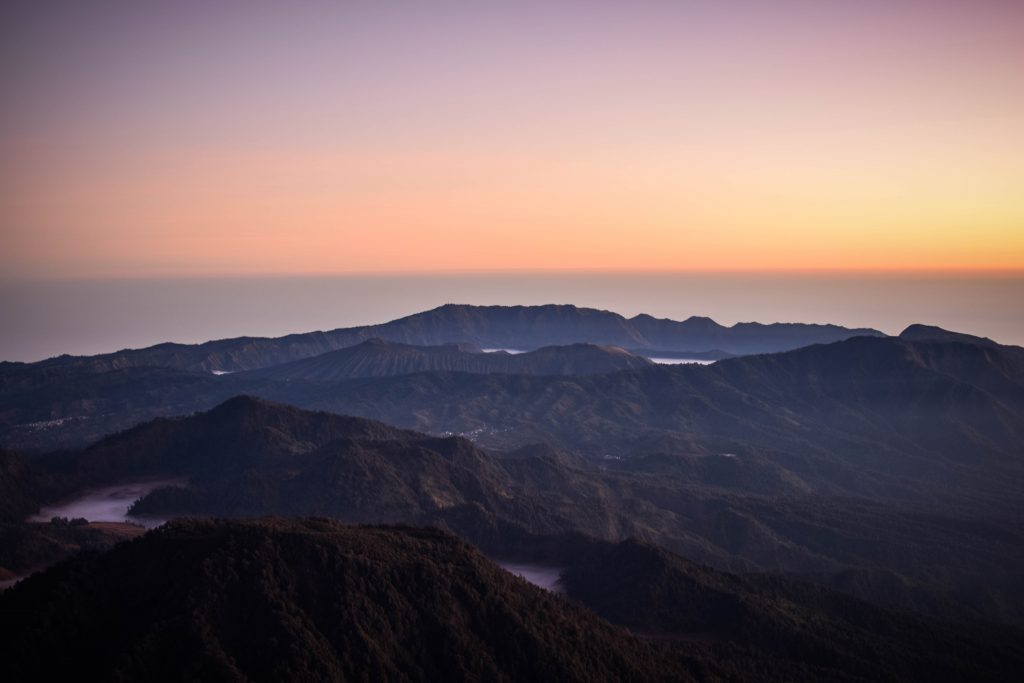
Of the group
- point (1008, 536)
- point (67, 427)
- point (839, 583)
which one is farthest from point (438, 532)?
point (67, 427)

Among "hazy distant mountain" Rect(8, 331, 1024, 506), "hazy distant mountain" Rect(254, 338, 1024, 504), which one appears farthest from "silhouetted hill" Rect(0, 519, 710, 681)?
"hazy distant mountain" Rect(254, 338, 1024, 504)

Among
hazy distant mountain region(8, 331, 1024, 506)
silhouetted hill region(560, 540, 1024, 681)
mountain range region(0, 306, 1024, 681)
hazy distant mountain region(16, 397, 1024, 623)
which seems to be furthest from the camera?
hazy distant mountain region(8, 331, 1024, 506)

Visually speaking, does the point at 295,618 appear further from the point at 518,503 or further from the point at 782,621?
the point at 518,503

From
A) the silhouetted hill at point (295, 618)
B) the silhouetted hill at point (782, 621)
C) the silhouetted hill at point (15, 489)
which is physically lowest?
the silhouetted hill at point (782, 621)

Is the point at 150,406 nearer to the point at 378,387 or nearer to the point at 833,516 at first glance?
the point at 378,387

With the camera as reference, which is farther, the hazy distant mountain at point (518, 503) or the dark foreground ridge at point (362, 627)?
the hazy distant mountain at point (518, 503)

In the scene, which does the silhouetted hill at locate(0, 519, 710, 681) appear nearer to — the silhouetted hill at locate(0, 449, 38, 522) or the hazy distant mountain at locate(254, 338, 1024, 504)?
the silhouetted hill at locate(0, 449, 38, 522)

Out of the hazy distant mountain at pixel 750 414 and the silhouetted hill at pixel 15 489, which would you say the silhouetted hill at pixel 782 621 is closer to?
the silhouetted hill at pixel 15 489

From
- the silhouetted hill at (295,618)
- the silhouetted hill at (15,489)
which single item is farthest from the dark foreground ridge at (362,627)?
the silhouetted hill at (15,489)

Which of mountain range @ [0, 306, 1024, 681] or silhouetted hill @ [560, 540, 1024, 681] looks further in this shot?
silhouetted hill @ [560, 540, 1024, 681]

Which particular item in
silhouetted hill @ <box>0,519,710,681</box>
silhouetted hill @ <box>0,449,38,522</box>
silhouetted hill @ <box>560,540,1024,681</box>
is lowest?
silhouetted hill @ <box>560,540,1024,681</box>
